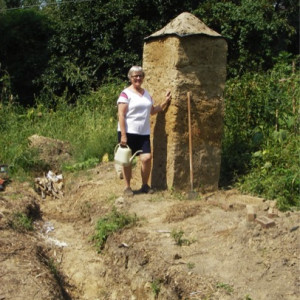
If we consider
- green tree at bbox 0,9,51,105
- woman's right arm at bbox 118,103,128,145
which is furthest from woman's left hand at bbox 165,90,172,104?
green tree at bbox 0,9,51,105

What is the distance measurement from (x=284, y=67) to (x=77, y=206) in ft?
13.8

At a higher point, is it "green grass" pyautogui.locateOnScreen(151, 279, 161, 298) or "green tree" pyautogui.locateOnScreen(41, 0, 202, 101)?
"green tree" pyautogui.locateOnScreen(41, 0, 202, 101)

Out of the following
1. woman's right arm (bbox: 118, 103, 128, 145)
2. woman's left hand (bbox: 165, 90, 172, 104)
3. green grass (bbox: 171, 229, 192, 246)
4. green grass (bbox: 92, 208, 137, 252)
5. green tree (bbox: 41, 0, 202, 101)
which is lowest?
green grass (bbox: 92, 208, 137, 252)

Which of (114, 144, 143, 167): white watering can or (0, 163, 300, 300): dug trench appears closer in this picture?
(0, 163, 300, 300): dug trench

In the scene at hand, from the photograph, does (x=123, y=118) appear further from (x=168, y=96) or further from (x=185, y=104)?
(x=185, y=104)

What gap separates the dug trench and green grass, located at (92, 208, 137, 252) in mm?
66

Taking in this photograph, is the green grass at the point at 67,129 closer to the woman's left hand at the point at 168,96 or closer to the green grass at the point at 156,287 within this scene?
the woman's left hand at the point at 168,96

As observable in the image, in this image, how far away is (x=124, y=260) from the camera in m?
4.56

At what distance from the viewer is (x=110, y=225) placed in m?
5.05

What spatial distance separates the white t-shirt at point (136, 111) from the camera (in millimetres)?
5680

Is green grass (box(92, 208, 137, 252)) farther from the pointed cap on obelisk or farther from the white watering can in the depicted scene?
the pointed cap on obelisk

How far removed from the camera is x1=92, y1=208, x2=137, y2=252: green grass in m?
5.03

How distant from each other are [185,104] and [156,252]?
221 centimetres

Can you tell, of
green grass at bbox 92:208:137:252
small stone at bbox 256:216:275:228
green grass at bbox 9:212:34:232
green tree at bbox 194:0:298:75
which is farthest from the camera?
green tree at bbox 194:0:298:75
